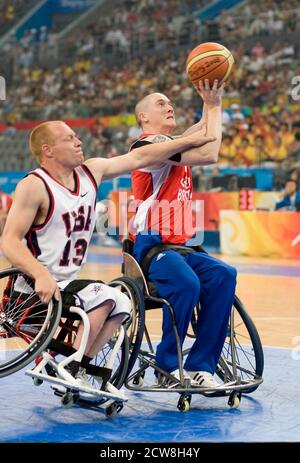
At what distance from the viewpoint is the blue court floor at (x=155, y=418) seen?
4.57 m

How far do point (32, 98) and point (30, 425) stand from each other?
75.2 feet

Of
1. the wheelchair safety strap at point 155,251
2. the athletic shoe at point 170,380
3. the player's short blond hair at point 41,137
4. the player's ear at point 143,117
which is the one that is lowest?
the athletic shoe at point 170,380

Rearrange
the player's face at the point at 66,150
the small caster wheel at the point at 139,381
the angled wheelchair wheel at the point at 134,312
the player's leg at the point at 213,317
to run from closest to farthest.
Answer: the player's face at the point at 66,150 < the angled wheelchair wheel at the point at 134,312 < the player's leg at the point at 213,317 < the small caster wheel at the point at 139,381

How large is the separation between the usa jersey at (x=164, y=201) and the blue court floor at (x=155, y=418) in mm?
1108

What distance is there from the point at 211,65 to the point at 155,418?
2.25 metres

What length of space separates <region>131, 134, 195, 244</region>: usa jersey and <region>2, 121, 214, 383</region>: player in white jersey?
12.8 inches

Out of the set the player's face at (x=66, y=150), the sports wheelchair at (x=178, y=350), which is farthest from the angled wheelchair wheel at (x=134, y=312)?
the player's face at (x=66, y=150)

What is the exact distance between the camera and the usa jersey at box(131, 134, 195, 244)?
5625 mm

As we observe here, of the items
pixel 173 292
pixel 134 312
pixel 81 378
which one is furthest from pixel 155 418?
→ pixel 173 292

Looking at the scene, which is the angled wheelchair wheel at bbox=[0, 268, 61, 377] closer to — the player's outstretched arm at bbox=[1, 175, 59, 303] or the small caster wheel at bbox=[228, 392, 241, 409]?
the player's outstretched arm at bbox=[1, 175, 59, 303]

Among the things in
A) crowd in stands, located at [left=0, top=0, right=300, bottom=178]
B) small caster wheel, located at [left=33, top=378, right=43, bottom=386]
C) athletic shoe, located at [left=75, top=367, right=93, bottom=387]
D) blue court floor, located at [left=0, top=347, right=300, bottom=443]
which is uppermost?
crowd in stands, located at [left=0, top=0, right=300, bottom=178]

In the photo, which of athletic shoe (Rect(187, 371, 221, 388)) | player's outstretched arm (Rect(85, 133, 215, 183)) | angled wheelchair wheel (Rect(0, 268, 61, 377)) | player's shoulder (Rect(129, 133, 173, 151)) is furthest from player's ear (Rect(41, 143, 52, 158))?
athletic shoe (Rect(187, 371, 221, 388))

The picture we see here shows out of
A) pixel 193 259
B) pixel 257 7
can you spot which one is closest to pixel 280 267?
pixel 193 259

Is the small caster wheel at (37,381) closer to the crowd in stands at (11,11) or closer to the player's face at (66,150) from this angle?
the player's face at (66,150)
